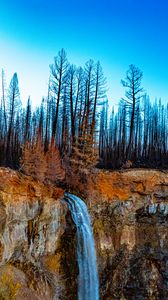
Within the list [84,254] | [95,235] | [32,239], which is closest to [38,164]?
[32,239]

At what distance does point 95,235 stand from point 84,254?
2.51 metres

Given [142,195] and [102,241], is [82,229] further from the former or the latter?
[142,195]

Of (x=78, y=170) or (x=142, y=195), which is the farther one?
(x=142, y=195)

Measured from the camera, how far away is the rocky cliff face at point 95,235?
1619 cm

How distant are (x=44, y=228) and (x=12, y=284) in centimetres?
375

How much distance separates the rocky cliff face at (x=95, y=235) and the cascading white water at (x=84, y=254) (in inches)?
13.8

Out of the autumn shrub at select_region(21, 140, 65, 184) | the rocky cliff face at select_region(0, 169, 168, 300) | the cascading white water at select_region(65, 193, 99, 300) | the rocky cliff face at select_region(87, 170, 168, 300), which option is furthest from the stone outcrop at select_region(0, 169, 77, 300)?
the rocky cliff face at select_region(87, 170, 168, 300)

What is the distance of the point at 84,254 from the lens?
19406 mm

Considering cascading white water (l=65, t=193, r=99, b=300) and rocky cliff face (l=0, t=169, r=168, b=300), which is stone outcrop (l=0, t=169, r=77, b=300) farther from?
cascading white water (l=65, t=193, r=99, b=300)

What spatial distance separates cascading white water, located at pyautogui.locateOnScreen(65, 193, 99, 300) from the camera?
747 inches

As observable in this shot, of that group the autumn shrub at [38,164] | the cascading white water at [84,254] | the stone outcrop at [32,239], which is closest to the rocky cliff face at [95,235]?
the stone outcrop at [32,239]

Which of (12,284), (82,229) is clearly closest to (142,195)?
(82,229)

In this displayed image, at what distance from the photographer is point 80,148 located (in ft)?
77.7

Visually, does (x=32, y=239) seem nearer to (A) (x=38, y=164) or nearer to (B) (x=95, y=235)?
(A) (x=38, y=164)
